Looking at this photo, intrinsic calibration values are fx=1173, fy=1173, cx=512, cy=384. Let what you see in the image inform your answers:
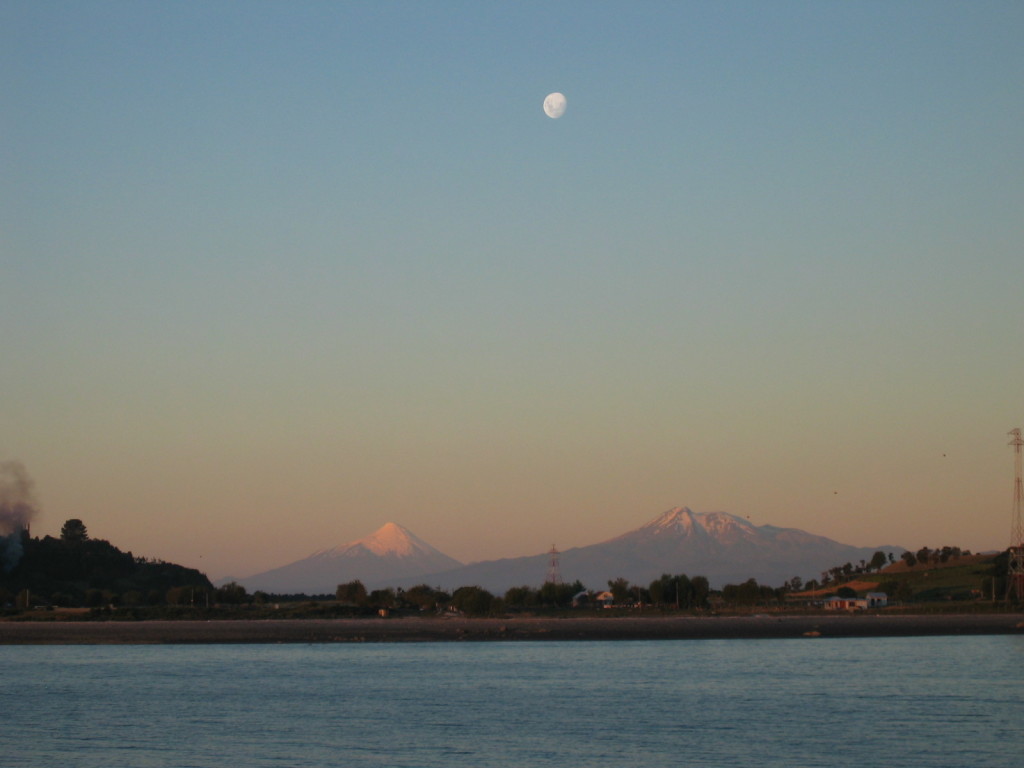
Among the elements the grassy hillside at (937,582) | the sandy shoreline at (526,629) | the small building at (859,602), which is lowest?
the sandy shoreline at (526,629)

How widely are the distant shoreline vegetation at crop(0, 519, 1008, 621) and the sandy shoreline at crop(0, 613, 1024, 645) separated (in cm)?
1418

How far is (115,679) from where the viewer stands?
82188 mm

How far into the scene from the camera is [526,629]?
132 m

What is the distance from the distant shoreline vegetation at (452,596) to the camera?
515 feet

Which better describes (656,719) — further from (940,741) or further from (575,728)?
(940,741)

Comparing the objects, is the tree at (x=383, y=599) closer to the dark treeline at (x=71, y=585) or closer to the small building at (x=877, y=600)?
the dark treeline at (x=71, y=585)

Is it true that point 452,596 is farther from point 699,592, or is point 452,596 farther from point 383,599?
point 699,592

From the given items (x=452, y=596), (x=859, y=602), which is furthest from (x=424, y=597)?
(x=859, y=602)

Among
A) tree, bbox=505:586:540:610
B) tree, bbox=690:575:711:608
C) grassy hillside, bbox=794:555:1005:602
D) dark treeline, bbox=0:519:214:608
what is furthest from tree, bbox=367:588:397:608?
grassy hillside, bbox=794:555:1005:602

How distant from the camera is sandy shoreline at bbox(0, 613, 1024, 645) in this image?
119m

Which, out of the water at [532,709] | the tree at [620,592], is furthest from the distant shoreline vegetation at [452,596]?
the water at [532,709]

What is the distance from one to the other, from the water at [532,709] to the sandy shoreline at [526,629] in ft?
59.7

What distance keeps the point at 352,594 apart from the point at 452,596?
16.4 m

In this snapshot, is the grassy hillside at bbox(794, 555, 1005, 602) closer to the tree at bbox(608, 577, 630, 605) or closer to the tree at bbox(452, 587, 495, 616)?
the tree at bbox(608, 577, 630, 605)
